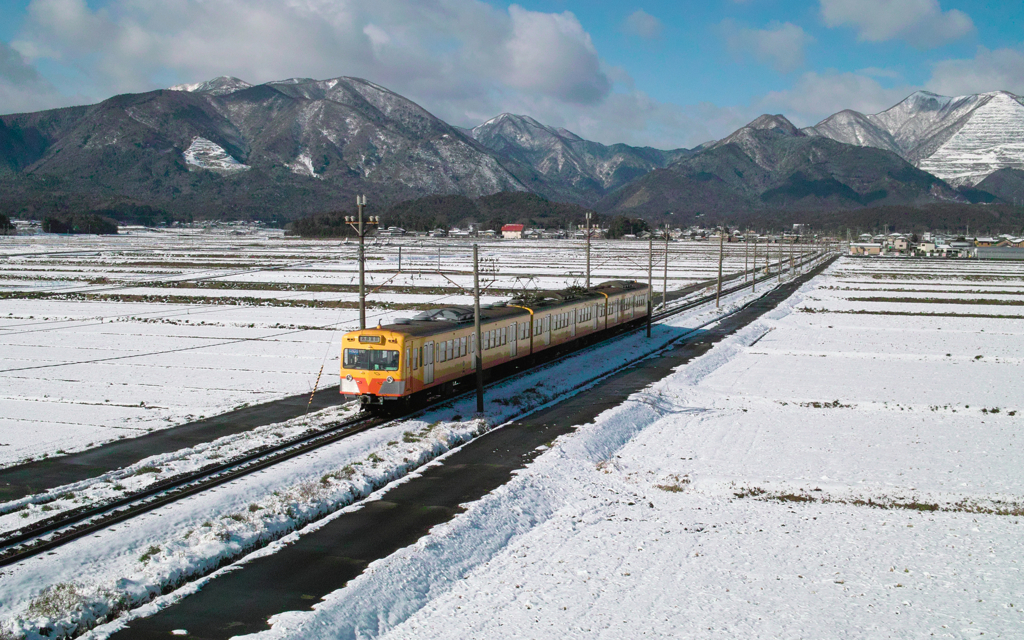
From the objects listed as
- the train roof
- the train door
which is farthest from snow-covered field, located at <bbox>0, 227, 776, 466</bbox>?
the train door

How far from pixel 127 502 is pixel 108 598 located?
491 centimetres

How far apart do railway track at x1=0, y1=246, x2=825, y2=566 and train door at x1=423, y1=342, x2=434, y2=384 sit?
5.74ft

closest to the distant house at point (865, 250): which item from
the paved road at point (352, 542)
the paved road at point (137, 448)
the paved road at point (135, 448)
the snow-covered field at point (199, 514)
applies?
the paved road at point (352, 542)

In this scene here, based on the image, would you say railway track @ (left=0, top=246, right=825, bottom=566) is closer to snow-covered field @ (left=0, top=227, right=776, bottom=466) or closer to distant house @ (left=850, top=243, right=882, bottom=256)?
snow-covered field @ (left=0, top=227, right=776, bottom=466)

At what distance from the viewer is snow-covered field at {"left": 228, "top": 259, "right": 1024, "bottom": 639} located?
39.6ft

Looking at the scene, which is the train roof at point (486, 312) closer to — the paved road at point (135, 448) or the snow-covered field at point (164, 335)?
the snow-covered field at point (164, 335)

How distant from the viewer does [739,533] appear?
1579cm

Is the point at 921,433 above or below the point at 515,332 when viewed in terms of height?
below

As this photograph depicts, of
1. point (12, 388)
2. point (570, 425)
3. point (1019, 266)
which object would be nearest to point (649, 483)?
point (570, 425)

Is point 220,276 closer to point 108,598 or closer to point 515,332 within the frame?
point 515,332

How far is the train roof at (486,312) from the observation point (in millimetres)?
25328

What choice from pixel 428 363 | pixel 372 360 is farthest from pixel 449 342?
pixel 372 360

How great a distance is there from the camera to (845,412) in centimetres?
2700

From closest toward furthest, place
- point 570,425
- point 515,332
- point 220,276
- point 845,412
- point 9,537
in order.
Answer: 1. point 9,537
2. point 570,425
3. point 845,412
4. point 515,332
5. point 220,276
